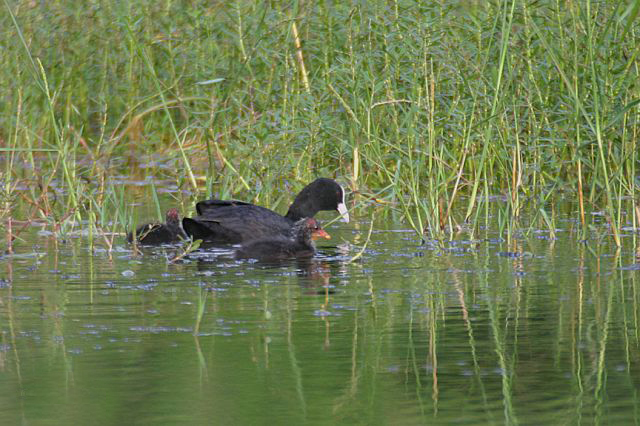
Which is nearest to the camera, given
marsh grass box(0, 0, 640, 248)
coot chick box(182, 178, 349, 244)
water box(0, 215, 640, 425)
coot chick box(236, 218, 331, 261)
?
water box(0, 215, 640, 425)

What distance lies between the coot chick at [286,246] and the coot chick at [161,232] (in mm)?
785

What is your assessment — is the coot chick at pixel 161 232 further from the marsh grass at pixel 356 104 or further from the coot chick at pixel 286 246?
the coot chick at pixel 286 246

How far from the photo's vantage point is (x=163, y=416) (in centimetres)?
490

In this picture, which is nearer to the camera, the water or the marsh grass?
the water

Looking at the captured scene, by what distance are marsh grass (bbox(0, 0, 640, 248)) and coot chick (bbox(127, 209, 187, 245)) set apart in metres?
0.19

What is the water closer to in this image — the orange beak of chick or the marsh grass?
the orange beak of chick

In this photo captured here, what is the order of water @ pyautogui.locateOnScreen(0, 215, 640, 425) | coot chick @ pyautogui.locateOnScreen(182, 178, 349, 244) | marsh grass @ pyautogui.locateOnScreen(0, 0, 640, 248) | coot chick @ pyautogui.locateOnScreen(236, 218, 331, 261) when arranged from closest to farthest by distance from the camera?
water @ pyautogui.locateOnScreen(0, 215, 640, 425) → coot chick @ pyautogui.locateOnScreen(236, 218, 331, 261) → marsh grass @ pyautogui.locateOnScreen(0, 0, 640, 248) → coot chick @ pyautogui.locateOnScreen(182, 178, 349, 244)

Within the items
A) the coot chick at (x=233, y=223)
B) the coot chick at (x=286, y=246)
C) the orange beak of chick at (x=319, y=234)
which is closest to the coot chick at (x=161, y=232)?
the coot chick at (x=233, y=223)

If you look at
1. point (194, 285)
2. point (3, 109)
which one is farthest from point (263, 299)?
point (3, 109)

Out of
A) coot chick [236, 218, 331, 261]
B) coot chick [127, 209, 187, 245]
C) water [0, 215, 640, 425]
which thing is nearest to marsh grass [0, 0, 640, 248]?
coot chick [127, 209, 187, 245]

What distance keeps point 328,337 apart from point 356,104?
4516mm

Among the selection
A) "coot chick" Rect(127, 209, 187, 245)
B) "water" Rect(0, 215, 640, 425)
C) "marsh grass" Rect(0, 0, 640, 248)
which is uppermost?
"marsh grass" Rect(0, 0, 640, 248)

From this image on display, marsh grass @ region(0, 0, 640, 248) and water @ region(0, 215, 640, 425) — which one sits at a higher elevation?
marsh grass @ region(0, 0, 640, 248)

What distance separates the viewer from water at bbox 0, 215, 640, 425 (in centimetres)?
507
